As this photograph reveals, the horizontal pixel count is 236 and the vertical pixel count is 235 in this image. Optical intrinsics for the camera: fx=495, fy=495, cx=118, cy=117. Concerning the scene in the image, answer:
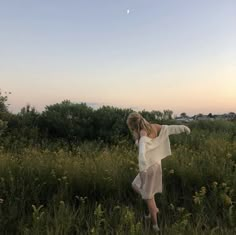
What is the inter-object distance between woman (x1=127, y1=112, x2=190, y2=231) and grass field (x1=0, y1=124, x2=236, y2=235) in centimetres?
31

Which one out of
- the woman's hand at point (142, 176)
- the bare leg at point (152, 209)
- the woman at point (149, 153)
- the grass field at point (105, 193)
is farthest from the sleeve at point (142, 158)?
the grass field at point (105, 193)

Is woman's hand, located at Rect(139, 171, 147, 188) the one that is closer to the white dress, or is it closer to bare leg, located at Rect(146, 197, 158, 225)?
the white dress

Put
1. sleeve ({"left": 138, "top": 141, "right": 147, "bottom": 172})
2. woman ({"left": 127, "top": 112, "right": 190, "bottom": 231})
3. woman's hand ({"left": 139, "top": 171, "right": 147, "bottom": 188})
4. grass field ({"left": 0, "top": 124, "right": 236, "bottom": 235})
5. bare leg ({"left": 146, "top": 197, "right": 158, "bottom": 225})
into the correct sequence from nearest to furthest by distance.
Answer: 1. grass field ({"left": 0, "top": 124, "right": 236, "bottom": 235})
2. bare leg ({"left": 146, "top": 197, "right": 158, "bottom": 225})
3. sleeve ({"left": 138, "top": 141, "right": 147, "bottom": 172})
4. woman ({"left": 127, "top": 112, "right": 190, "bottom": 231})
5. woman's hand ({"left": 139, "top": 171, "right": 147, "bottom": 188})

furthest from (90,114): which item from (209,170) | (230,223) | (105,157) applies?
(230,223)

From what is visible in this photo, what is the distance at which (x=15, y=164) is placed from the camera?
25.6 ft

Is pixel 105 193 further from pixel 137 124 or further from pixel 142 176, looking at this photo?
pixel 137 124

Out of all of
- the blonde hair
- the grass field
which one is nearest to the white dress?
the blonde hair

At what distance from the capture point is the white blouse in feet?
21.4

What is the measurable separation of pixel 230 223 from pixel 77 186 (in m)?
2.40

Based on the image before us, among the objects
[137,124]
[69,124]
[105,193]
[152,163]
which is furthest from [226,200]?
[69,124]

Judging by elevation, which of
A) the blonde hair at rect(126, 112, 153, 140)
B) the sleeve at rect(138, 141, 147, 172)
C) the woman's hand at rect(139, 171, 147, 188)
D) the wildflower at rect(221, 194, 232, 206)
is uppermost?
the blonde hair at rect(126, 112, 153, 140)

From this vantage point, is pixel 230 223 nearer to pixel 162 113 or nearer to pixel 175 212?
pixel 175 212

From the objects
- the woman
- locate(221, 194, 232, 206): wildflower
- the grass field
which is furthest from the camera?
the woman

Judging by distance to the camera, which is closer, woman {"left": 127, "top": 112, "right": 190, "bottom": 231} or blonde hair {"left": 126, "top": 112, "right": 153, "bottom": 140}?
woman {"left": 127, "top": 112, "right": 190, "bottom": 231}
